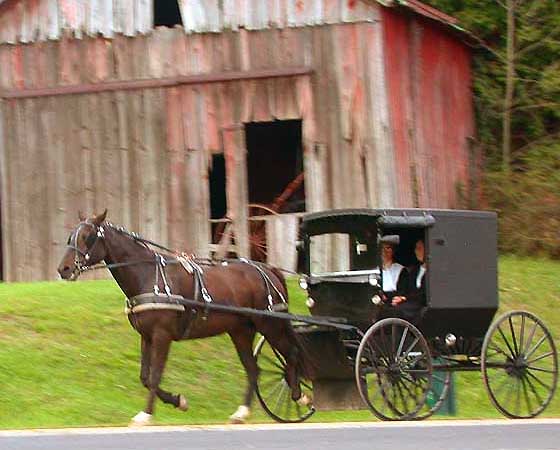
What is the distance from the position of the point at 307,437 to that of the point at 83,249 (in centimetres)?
350

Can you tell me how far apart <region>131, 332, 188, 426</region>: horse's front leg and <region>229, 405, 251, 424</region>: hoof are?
1.79ft

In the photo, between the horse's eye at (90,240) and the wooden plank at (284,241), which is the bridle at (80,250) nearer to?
the horse's eye at (90,240)

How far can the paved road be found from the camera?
10367 mm

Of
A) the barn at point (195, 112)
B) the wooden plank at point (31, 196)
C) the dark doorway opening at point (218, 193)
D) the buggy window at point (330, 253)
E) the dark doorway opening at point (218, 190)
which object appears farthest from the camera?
the dark doorway opening at point (218, 193)

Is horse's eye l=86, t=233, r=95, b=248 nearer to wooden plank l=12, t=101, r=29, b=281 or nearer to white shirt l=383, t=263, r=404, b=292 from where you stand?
white shirt l=383, t=263, r=404, b=292

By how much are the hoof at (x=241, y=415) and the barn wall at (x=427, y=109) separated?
339 inches

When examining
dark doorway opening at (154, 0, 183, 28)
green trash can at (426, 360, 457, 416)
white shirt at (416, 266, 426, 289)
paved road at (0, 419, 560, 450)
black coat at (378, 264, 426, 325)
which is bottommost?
green trash can at (426, 360, 457, 416)

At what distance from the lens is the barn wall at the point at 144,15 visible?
21.5m

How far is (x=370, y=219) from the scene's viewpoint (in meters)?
13.5

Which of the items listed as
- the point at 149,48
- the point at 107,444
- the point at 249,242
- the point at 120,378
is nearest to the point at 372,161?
the point at 249,242

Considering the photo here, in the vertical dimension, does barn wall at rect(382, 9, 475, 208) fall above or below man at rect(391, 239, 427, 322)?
above

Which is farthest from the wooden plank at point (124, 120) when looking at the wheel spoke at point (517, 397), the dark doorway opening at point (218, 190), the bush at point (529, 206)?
the wheel spoke at point (517, 397)

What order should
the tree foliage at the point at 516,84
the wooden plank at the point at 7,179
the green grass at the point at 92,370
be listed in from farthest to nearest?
the tree foliage at the point at 516,84 → the wooden plank at the point at 7,179 → the green grass at the point at 92,370

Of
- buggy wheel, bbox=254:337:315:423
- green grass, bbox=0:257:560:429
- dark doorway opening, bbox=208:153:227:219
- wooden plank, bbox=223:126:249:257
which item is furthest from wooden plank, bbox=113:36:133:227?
buggy wheel, bbox=254:337:315:423
